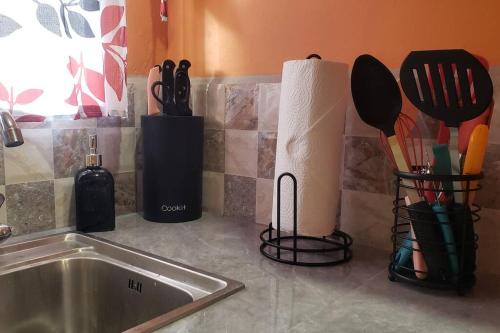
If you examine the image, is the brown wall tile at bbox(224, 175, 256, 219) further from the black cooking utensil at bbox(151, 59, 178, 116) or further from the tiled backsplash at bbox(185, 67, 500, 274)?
the black cooking utensil at bbox(151, 59, 178, 116)

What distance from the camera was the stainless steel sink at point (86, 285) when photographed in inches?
32.0

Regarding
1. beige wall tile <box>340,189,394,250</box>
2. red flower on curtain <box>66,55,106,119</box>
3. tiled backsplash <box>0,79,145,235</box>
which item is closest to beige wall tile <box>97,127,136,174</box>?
tiled backsplash <box>0,79,145,235</box>

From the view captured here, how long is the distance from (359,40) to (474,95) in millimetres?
331

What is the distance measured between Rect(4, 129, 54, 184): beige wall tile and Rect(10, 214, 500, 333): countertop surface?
249mm

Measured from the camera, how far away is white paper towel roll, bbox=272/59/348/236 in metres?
0.82

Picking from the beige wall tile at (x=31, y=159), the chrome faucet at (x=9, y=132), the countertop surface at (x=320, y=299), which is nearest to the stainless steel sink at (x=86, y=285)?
the countertop surface at (x=320, y=299)

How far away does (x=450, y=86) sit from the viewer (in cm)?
69

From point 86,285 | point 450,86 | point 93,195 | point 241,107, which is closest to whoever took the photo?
point 450,86

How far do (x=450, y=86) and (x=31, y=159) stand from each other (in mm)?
877

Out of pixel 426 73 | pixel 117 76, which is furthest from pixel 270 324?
pixel 117 76

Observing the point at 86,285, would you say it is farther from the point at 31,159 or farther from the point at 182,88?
the point at 182,88

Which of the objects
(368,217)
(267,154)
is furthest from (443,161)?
(267,154)

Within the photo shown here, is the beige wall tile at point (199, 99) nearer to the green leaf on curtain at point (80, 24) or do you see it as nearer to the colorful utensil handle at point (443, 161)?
the green leaf on curtain at point (80, 24)

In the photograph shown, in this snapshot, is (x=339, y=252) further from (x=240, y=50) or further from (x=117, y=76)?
(x=117, y=76)
